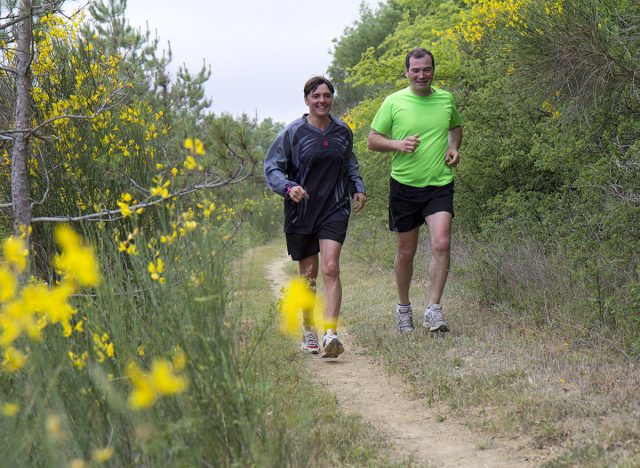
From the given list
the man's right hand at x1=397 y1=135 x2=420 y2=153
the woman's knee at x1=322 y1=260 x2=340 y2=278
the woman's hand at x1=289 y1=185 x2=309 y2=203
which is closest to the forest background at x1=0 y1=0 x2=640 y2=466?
Answer: the woman's hand at x1=289 y1=185 x2=309 y2=203

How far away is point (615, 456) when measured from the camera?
3.11 metres

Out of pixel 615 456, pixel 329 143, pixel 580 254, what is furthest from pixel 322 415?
pixel 580 254

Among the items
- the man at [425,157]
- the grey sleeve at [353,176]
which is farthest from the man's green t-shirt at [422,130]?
the grey sleeve at [353,176]

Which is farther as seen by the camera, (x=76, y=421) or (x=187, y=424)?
(x=76, y=421)

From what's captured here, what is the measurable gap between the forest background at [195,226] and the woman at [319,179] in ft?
1.51

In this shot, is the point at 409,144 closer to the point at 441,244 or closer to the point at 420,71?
the point at 420,71

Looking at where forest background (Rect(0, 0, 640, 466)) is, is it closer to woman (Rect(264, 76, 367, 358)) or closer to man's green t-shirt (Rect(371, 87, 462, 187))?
woman (Rect(264, 76, 367, 358))

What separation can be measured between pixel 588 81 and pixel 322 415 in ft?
10.5

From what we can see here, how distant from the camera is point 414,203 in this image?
19.4ft

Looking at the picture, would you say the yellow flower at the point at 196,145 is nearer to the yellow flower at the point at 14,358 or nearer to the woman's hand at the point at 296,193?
the yellow flower at the point at 14,358

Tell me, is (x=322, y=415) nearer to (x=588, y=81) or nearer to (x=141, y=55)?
(x=588, y=81)

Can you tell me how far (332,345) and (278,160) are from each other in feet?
4.75

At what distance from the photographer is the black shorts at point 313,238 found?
560cm

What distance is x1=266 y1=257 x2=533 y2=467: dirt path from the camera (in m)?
3.48
